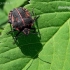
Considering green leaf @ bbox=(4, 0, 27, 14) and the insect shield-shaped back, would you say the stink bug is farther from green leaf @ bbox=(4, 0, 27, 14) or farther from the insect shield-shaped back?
green leaf @ bbox=(4, 0, 27, 14)

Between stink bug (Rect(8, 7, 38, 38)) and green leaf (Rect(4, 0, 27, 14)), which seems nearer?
stink bug (Rect(8, 7, 38, 38))

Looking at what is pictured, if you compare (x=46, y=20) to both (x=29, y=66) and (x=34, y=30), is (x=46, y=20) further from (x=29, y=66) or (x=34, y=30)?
(x=29, y=66)

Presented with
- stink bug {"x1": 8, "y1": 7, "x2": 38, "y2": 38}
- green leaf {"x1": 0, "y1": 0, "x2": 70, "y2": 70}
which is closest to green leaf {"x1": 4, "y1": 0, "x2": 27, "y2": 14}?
stink bug {"x1": 8, "y1": 7, "x2": 38, "y2": 38}

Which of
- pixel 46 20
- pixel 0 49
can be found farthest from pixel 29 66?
pixel 46 20

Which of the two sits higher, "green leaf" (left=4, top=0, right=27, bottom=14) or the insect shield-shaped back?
the insect shield-shaped back

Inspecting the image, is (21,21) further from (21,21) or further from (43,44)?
(43,44)

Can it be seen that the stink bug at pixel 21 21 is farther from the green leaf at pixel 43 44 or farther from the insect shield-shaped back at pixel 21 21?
the green leaf at pixel 43 44

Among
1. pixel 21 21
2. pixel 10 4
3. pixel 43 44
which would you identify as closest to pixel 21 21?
pixel 21 21

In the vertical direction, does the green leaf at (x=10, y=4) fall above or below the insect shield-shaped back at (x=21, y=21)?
below

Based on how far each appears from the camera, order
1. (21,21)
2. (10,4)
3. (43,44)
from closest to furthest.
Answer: (43,44)
(21,21)
(10,4)

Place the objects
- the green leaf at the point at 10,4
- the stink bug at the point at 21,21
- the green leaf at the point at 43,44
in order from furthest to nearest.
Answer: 1. the green leaf at the point at 10,4
2. the stink bug at the point at 21,21
3. the green leaf at the point at 43,44

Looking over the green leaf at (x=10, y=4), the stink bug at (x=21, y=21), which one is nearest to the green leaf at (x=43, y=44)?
the stink bug at (x=21, y=21)
